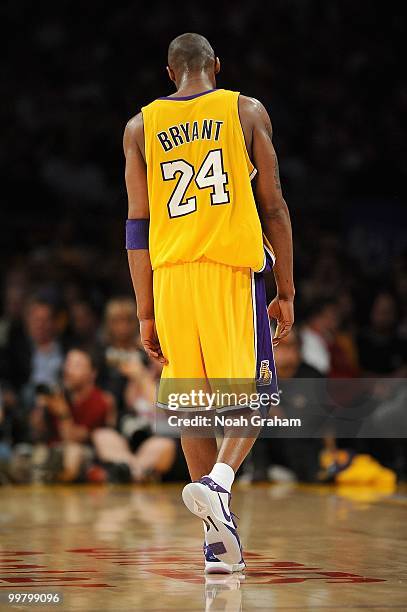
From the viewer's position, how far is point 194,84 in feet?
13.4

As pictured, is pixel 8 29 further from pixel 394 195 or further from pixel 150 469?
pixel 150 469

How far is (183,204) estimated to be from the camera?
3.97 m

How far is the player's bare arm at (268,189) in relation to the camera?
3.96 m

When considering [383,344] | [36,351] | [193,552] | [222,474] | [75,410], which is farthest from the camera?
[36,351]

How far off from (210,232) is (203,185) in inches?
6.5

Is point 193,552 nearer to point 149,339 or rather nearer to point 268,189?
point 149,339

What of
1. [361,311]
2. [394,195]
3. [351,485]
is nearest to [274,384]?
[351,485]

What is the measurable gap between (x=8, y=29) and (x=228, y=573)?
10288 mm

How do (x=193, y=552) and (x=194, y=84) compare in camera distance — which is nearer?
(x=194, y=84)

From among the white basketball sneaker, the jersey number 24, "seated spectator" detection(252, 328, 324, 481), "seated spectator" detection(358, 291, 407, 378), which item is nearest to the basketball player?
the jersey number 24

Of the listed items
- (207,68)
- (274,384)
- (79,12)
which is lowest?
(274,384)

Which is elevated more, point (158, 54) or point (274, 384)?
point (158, 54)

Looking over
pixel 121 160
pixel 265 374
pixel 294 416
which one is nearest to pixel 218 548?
pixel 265 374

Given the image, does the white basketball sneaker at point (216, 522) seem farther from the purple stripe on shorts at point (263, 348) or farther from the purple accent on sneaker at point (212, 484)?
the purple stripe on shorts at point (263, 348)
